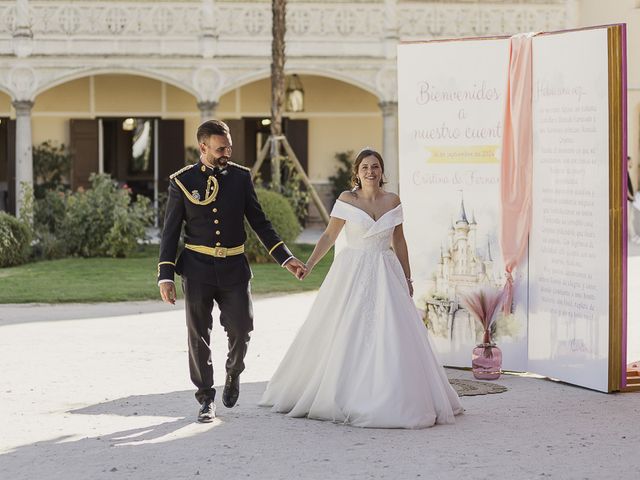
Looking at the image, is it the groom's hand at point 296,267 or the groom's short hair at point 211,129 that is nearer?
the groom's short hair at point 211,129

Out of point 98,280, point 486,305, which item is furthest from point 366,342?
point 98,280

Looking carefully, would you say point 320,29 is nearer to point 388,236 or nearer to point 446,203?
point 446,203

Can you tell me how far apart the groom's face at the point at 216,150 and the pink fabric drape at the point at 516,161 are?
2.60 metres

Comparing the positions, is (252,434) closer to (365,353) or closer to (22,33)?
(365,353)

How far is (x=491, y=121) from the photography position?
30.3ft

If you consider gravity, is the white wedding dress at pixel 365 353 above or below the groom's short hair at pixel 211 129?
below

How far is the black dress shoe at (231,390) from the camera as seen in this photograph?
24.7 feet

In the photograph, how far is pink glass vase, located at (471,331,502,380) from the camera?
890cm

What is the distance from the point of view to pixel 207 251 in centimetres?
728

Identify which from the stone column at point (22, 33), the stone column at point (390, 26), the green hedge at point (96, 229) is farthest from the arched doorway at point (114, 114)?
the green hedge at point (96, 229)

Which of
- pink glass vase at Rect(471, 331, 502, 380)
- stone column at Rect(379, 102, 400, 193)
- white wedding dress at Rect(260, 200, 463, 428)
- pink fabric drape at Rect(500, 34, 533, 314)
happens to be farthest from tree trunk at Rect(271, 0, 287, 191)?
white wedding dress at Rect(260, 200, 463, 428)

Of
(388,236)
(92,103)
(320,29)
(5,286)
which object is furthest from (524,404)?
(92,103)

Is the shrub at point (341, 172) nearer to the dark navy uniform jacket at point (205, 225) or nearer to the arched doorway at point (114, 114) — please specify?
the arched doorway at point (114, 114)

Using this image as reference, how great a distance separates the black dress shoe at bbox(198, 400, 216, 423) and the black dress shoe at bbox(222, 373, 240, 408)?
0.19 m
